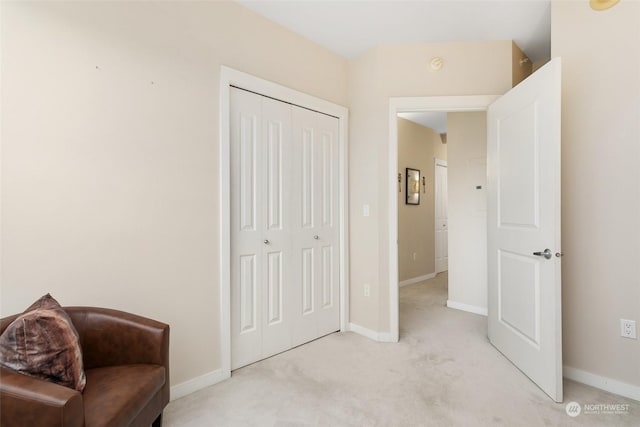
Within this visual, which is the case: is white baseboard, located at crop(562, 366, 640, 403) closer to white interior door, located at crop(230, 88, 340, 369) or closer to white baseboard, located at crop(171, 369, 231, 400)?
white interior door, located at crop(230, 88, 340, 369)

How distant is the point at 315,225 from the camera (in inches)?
111

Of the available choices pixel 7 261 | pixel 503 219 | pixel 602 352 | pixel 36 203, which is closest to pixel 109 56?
pixel 36 203

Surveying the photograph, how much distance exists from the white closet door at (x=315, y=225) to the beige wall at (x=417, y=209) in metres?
2.19

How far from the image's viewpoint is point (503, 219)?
241cm

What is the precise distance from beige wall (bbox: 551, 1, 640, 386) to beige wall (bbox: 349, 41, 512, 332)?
0.58 m

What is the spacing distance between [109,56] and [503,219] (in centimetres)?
273

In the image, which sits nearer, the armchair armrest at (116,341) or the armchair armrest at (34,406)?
the armchair armrest at (34,406)

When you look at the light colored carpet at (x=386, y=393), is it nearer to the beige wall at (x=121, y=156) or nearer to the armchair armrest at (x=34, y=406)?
the beige wall at (x=121, y=156)

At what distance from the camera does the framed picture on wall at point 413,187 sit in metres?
5.06

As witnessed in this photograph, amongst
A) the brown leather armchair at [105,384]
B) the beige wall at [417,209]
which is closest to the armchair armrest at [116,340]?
the brown leather armchair at [105,384]

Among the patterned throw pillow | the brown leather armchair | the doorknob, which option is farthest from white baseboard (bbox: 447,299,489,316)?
the patterned throw pillow

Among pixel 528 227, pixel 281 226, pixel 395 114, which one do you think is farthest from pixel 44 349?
pixel 395 114

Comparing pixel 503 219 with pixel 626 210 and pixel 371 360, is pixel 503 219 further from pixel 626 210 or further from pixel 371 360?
pixel 371 360

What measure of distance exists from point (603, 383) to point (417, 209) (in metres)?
3.46
